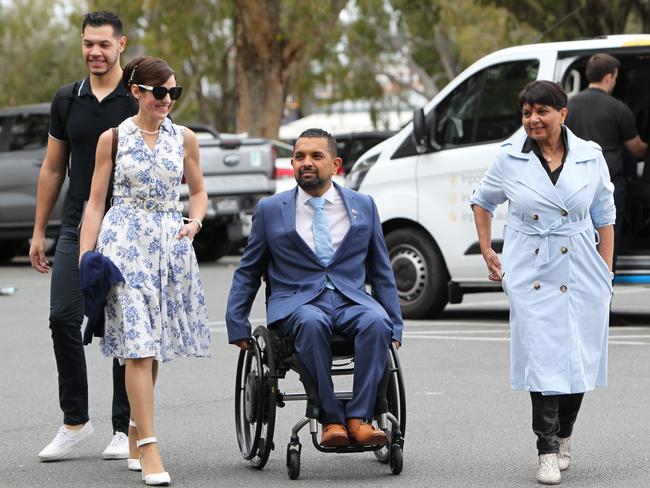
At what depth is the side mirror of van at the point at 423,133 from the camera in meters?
12.8

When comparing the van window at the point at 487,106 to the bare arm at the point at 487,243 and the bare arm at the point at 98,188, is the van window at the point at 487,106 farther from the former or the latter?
the bare arm at the point at 98,188

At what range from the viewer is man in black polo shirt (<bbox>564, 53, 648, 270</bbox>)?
11.8 m

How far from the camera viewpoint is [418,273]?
1309 cm

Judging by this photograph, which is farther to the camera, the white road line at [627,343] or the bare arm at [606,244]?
the white road line at [627,343]

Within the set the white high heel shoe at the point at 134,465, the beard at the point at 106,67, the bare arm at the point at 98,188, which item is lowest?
the white high heel shoe at the point at 134,465

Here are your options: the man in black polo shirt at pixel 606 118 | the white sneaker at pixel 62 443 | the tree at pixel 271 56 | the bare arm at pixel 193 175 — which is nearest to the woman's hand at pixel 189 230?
the bare arm at pixel 193 175

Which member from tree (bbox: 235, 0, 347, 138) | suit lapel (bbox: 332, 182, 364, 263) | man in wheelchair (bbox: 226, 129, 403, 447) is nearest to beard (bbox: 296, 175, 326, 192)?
man in wheelchair (bbox: 226, 129, 403, 447)

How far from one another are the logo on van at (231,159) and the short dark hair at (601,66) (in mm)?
8505

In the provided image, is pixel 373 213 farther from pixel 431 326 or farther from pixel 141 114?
pixel 431 326

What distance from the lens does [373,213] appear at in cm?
707

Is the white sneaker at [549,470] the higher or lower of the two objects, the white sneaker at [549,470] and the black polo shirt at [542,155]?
→ the lower

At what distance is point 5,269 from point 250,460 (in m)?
13.5

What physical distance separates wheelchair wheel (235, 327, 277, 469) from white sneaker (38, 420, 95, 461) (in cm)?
72

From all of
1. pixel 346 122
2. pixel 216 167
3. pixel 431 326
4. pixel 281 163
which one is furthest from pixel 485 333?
pixel 346 122
